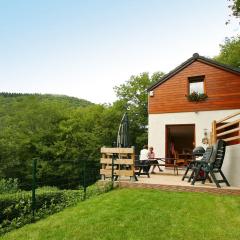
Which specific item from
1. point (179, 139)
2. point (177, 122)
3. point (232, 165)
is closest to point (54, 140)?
point (179, 139)

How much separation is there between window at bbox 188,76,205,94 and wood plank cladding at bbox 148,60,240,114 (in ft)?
0.66

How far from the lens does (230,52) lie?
31.1 meters

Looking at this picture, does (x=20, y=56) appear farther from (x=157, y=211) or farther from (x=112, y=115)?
(x=157, y=211)

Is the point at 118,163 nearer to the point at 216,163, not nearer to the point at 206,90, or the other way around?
the point at 216,163

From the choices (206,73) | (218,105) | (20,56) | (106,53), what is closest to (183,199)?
(218,105)

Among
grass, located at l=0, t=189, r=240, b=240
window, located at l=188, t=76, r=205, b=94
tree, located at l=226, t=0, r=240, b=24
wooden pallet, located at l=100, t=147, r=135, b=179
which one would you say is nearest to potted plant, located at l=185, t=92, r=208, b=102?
window, located at l=188, t=76, r=205, b=94

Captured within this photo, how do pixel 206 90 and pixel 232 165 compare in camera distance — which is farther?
pixel 206 90

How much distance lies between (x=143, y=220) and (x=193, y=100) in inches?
438

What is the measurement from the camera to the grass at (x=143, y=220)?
201 inches

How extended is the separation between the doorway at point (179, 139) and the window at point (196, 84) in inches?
69.0

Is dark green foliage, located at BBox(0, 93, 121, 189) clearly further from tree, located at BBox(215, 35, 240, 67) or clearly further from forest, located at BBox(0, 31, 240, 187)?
tree, located at BBox(215, 35, 240, 67)

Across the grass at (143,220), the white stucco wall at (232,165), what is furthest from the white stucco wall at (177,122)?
the grass at (143,220)

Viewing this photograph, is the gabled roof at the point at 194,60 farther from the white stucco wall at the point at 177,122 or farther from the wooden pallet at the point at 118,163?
the wooden pallet at the point at 118,163

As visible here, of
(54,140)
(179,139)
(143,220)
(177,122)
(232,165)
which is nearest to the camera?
(143,220)
